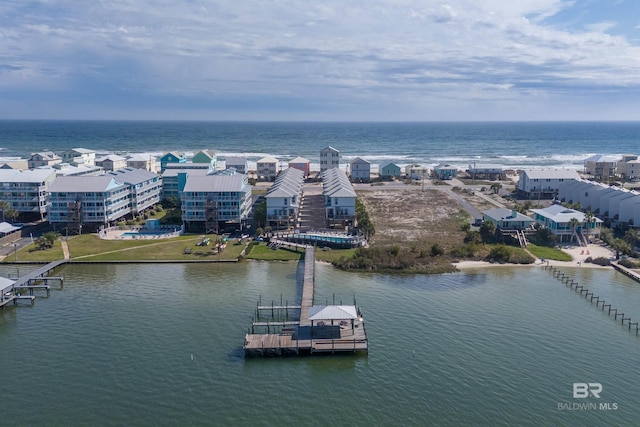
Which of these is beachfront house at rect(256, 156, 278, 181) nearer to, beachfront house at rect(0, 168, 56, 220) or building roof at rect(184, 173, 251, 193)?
building roof at rect(184, 173, 251, 193)

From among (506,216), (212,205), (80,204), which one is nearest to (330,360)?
(212,205)

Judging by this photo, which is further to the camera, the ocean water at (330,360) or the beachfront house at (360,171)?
the beachfront house at (360,171)

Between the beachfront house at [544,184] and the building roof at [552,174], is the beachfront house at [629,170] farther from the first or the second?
the beachfront house at [544,184]

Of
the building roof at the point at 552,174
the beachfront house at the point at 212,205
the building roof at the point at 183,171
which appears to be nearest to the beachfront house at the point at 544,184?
the building roof at the point at 552,174

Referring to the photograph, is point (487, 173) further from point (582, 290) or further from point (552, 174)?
point (582, 290)

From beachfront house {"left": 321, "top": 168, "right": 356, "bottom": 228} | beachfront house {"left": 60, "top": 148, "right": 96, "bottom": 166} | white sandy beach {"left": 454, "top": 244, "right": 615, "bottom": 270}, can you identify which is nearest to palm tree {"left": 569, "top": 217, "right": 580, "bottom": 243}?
white sandy beach {"left": 454, "top": 244, "right": 615, "bottom": 270}

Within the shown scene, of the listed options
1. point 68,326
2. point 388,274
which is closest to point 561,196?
point 388,274
